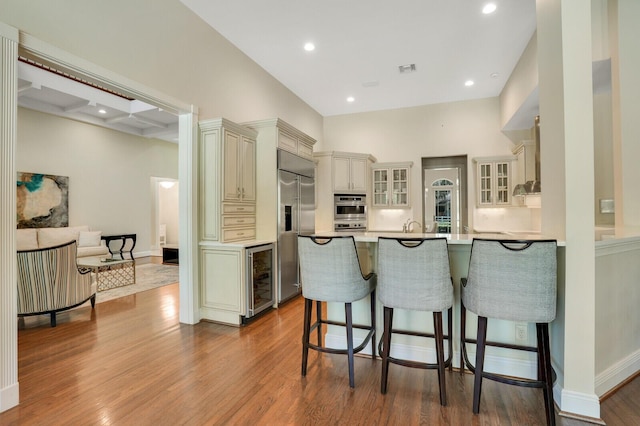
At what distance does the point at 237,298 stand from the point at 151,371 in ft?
3.58

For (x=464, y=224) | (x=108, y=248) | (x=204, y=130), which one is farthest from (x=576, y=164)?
(x=108, y=248)

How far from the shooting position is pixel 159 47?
303 cm

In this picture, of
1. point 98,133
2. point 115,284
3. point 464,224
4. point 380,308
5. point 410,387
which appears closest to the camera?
point 410,387

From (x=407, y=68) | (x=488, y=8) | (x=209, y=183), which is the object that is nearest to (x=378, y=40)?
(x=407, y=68)

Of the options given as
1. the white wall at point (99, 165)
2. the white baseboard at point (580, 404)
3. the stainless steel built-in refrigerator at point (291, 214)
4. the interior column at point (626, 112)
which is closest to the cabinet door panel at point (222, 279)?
the stainless steel built-in refrigerator at point (291, 214)

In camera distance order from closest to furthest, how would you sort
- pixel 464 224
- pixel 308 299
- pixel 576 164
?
pixel 576 164 → pixel 308 299 → pixel 464 224

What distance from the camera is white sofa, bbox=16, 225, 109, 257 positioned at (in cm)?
554

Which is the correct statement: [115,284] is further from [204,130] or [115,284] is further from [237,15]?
[237,15]

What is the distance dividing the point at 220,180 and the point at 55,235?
16.1 ft

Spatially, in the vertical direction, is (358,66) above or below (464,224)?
above

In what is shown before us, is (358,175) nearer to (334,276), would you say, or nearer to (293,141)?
(293,141)

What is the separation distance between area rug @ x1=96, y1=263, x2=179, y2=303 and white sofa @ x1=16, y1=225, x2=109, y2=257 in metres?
0.98

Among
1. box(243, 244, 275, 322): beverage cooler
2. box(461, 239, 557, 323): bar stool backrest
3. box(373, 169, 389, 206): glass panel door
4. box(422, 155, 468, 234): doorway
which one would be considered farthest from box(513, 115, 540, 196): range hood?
box(243, 244, 275, 322): beverage cooler

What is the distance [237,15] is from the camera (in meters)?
3.46
